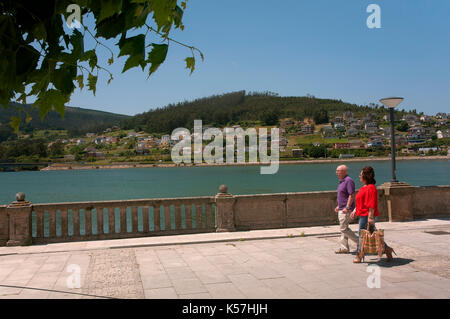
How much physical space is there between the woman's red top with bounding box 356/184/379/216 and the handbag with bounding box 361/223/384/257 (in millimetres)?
326

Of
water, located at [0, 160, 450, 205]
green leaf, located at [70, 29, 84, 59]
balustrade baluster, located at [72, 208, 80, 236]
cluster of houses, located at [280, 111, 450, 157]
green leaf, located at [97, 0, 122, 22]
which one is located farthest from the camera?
cluster of houses, located at [280, 111, 450, 157]

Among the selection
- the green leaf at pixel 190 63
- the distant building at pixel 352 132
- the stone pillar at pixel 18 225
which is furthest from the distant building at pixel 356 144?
the green leaf at pixel 190 63

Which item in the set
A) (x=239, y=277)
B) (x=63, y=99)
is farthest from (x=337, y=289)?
(x=63, y=99)

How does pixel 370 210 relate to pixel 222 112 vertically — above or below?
below

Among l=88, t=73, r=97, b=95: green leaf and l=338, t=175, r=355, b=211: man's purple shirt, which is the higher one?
l=88, t=73, r=97, b=95: green leaf

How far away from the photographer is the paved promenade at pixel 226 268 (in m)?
5.20

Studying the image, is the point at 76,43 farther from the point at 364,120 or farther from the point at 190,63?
the point at 364,120
